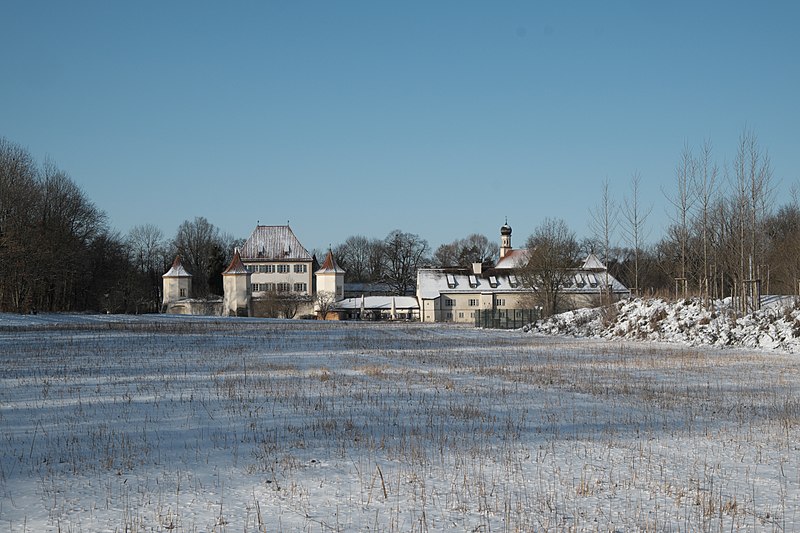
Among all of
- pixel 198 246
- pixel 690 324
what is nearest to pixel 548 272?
pixel 690 324

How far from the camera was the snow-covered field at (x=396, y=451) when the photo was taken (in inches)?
261

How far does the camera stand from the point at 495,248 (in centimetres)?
12862

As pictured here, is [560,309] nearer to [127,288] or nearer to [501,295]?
[501,295]

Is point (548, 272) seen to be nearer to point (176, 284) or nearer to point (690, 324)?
point (690, 324)

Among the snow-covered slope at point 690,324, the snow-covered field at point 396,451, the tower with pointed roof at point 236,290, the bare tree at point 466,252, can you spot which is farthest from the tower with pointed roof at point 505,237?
the snow-covered field at point 396,451

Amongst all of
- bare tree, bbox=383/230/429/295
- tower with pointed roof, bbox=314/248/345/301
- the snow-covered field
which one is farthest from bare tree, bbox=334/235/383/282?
the snow-covered field

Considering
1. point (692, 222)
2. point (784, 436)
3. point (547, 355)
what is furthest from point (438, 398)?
point (692, 222)

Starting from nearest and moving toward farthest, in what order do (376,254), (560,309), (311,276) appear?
(560,309)
(311,276)
(376,254)

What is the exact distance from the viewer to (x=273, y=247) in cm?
10881

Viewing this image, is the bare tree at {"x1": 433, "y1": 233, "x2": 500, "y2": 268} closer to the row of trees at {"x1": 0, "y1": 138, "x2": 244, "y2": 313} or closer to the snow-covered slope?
the row of trees at {"x1": 0, "y1": 138, "x2": 244, "y2": 313}

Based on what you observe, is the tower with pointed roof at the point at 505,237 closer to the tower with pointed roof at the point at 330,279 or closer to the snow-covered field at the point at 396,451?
the tower with pointed roof at the point at 330,279

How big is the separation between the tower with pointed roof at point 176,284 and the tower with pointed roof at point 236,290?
5.62 m

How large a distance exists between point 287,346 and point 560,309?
1503 inches

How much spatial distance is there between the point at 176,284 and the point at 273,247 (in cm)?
1673
